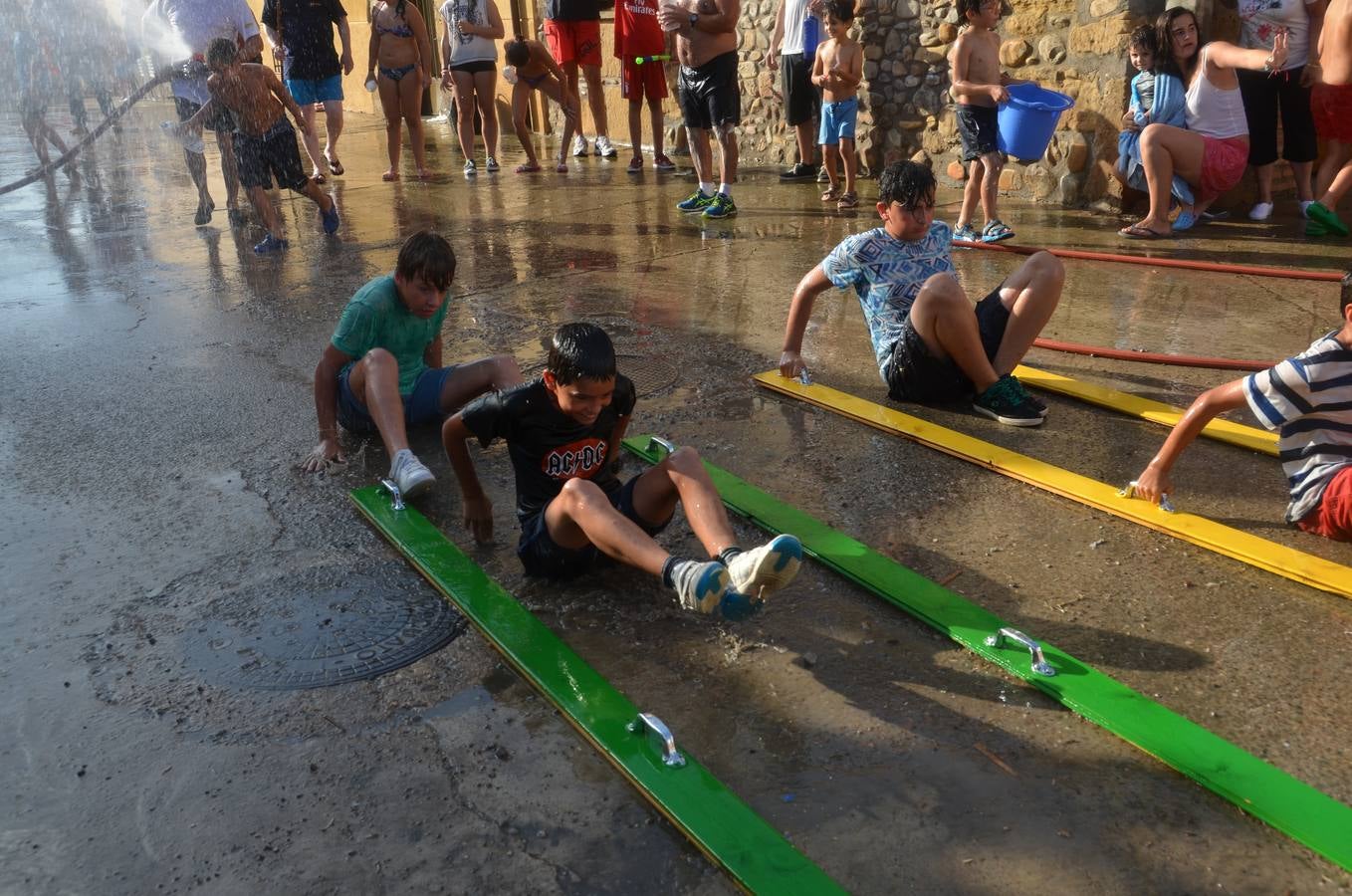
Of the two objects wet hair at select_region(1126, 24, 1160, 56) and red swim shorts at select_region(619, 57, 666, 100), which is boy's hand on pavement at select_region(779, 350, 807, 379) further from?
red swim shorts at select_region(619, 57, 666, 100)

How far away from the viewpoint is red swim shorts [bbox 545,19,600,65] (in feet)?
36.9

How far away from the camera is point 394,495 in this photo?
159 inches

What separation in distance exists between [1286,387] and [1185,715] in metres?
1.23

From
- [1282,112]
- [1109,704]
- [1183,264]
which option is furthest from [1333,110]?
[1109,704]

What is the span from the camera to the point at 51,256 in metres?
8.69

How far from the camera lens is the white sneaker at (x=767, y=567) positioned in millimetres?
2775

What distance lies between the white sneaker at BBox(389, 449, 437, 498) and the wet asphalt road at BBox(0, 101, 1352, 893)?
0.53 ft

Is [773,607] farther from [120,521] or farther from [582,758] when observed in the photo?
[120,521]

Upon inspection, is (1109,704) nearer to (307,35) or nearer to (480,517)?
(480,517)

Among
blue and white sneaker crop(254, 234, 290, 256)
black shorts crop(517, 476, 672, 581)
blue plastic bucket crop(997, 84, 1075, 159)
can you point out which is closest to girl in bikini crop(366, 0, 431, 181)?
blue and white sneaker crop(254, 234, 290, 256)

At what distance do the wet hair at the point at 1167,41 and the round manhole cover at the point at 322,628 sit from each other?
637 centimetres

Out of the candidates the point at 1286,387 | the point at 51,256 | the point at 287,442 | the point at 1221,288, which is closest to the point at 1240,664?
the point at 1286,387

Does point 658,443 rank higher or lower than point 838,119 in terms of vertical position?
lower

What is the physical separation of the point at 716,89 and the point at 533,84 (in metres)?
3.61
